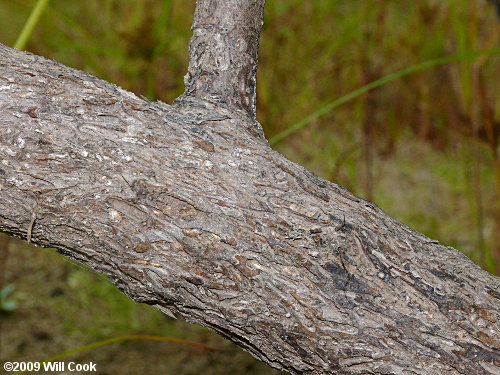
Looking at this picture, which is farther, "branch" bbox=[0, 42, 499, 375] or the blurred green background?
the blurred green background

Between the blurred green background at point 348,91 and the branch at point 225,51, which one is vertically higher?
the blurred green background at point 348,91

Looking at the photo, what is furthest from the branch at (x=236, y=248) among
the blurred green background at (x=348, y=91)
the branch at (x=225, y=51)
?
the blurred green background at (x=348, y=91)

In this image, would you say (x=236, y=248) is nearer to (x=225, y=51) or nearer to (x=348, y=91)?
(x=225, y=51)

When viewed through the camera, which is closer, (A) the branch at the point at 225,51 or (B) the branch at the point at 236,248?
(B) the branch at the point at 236,248

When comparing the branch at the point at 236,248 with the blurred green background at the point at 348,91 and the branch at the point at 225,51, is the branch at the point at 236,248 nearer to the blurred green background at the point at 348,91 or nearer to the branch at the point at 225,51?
the branch at the point at 225,51

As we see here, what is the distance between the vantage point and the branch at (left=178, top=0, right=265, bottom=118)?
663mm

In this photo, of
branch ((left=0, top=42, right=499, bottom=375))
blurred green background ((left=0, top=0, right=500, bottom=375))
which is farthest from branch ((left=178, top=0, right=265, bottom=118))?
blurred green background ((left=0, top=0, right=500, bottom=375))

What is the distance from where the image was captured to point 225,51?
2.21 ft

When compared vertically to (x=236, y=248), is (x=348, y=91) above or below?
above

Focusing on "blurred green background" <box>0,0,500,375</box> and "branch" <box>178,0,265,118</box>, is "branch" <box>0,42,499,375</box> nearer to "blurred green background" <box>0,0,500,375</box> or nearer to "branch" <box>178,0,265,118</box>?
"branch" <box>178,0,265,118</box>

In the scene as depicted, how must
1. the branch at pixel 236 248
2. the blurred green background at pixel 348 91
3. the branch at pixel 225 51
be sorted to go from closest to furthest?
the branch at pixel 236 248
the branch at pixel 225 51
the blurred green background at pixel 348 91

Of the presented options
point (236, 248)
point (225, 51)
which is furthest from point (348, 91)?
point (236, 248)

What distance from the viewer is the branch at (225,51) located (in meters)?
0.66

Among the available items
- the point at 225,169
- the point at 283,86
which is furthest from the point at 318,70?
the point at 225,169
